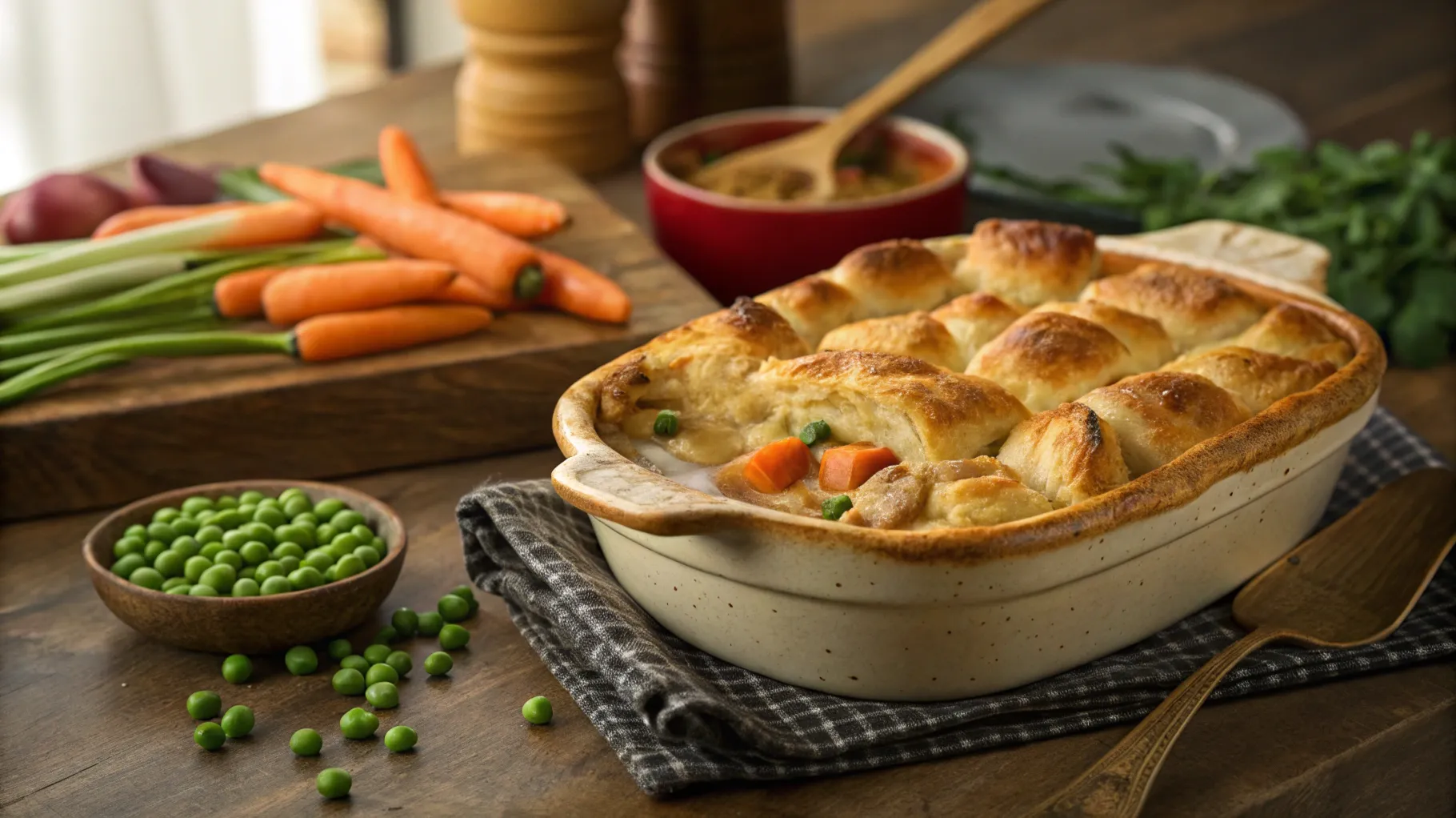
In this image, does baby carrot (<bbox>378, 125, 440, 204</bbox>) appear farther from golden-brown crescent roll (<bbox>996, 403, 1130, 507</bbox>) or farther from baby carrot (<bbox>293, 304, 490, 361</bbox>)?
golden-brown crescent roll (<bbox>996, 403, 1130, 507</bbox>)

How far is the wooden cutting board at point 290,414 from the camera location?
2.29 meters

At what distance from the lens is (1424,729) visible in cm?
182

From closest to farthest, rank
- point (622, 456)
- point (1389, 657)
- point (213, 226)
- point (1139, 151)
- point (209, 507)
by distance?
1. point (622, 456)
2. point (1389, 657)
3. point (209, 507)
4. point (213, 226)
5. point (1139, 151)

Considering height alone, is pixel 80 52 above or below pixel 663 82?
below

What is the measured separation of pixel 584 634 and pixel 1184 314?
97cm

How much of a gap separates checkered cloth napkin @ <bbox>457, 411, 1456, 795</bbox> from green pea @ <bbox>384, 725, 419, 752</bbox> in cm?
20

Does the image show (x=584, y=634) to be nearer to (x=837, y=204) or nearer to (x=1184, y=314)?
(x=1184, y=314)

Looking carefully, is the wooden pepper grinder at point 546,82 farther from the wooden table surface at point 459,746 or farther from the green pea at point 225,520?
the green pea at point 225,520

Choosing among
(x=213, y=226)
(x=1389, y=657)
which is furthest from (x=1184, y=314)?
(x=213, y=226)

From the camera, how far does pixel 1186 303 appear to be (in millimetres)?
2139

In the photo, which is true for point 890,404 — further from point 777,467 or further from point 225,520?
point 225,520

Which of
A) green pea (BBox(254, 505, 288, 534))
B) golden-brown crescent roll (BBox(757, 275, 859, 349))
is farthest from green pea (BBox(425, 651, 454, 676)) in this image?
golden-brown crescent roll (BBox(757, 275, 859, 349))

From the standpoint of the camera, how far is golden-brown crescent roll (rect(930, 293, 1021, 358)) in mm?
2070

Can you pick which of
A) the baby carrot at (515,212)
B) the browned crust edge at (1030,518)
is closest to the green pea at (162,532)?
the browned crust edge at (1030,518)
